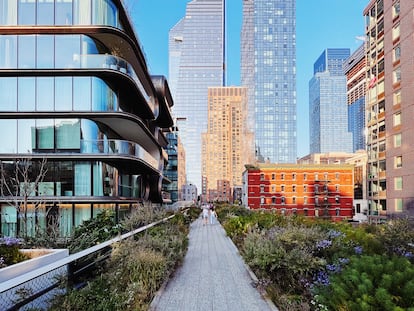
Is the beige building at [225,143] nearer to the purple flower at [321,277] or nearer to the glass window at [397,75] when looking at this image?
the glass window at [397,75]

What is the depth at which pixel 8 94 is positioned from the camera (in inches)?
671

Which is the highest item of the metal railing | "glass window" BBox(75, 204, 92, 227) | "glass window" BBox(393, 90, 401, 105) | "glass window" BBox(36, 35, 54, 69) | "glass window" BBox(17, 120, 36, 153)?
"glass window" BBox(393, 90, 401, 105)

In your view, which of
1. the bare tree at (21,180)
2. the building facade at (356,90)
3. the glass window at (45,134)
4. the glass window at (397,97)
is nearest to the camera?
the bare tree at (21,180)

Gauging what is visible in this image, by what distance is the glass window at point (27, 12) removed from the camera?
17.1 m

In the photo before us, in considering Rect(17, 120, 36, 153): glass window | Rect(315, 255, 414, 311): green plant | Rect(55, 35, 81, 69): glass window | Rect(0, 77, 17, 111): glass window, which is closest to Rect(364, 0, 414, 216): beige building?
Rect(55, 35, 81, 69): glass window

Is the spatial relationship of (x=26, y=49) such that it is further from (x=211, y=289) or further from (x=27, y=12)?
(x=211, y=289)

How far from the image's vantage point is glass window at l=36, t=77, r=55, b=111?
16969 mm

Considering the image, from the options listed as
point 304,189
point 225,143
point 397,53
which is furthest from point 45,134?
point 225,143

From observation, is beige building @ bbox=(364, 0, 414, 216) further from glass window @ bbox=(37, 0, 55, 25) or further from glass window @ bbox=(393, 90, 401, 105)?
glass window @ bbox=(37, 0, 55, 25)

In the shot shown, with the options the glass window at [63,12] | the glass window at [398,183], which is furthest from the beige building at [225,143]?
the glass window at [63,12]

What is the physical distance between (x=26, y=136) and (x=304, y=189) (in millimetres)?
52331

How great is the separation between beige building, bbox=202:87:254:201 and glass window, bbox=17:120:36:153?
10598 centimetres

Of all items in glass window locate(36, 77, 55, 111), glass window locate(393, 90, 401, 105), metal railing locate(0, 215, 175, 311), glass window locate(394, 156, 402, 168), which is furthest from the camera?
glass window locate(393, 90, 401, 105)

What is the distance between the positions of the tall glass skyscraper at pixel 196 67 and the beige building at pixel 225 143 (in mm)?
22319
